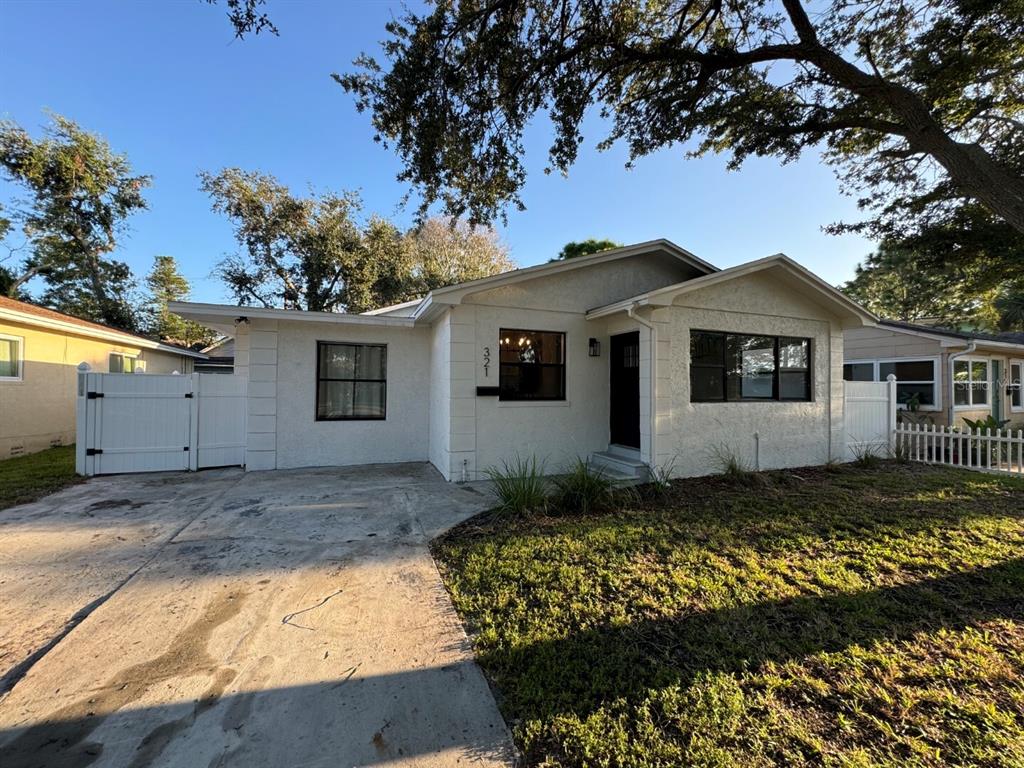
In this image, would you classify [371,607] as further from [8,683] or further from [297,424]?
[297,424]

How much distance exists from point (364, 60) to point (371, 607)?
7.79m

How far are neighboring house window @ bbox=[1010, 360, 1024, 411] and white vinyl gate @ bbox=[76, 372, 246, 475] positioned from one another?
20961 mm

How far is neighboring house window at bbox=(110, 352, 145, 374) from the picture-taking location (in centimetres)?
1187

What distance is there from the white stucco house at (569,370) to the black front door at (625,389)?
0.08 feet

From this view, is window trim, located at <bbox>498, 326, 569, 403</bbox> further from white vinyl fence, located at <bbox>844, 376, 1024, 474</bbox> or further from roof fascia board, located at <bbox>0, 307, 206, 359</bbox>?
roof fascia board, located at <bbox>0, 307, 206, 359</bbox>

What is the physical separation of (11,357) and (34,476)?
13.7ft

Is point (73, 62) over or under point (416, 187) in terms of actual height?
over

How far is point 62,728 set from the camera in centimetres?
187

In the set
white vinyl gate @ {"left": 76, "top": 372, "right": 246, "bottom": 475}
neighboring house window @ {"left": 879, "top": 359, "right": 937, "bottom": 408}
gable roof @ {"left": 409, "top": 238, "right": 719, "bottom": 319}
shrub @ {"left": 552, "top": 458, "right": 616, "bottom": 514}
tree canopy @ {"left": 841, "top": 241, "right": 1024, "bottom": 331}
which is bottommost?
shrub @ {"left": 552, "top": 458, "right": 616, "bottom": 514}

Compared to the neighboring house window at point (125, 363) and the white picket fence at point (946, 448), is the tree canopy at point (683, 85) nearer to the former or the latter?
the white picket fence at point (946, 448)

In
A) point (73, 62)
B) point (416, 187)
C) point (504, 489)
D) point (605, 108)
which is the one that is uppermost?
point (73, 62)

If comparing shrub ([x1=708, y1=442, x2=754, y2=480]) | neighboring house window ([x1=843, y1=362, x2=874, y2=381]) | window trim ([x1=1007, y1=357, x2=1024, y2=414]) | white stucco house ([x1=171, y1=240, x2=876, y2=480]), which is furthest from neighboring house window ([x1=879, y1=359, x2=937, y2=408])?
shrub ([x1=708, y1=442, x2=754, y2=480])

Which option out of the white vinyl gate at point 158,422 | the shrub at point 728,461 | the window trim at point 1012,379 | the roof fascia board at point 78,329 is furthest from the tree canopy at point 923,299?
the roof fascia board at point 78,329

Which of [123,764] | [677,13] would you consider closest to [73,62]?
[677,13]
